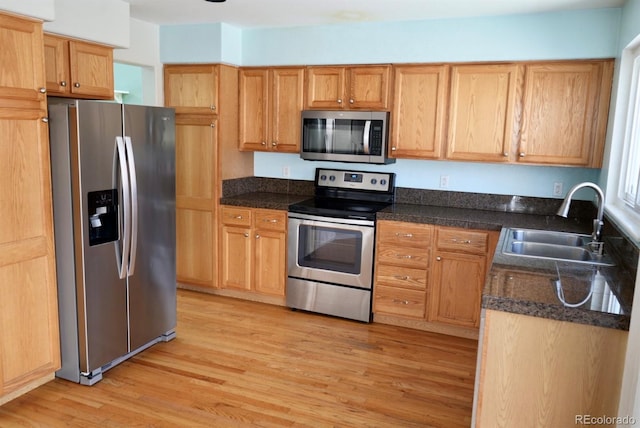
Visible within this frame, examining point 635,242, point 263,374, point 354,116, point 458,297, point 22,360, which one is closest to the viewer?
point 635,242

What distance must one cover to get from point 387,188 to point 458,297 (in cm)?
111

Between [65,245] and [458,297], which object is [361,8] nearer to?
[458,297]

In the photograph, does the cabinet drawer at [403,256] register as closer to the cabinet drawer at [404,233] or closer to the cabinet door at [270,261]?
the cabinet drawer at [404,233]

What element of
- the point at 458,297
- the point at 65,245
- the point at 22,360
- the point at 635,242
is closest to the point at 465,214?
the point at 458,297

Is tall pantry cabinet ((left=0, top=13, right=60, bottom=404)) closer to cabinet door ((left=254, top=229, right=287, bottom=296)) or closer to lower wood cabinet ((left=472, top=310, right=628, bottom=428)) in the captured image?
cabinet door ((left=254, top=229, right=287, bottom=296))

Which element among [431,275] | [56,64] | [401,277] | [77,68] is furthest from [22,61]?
[431,275]

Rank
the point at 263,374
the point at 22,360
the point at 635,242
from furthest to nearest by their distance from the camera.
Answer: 1. the point at 263,374
2. the point at 22,360
3. the point at 635,242

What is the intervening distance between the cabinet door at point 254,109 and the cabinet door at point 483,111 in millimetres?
1583

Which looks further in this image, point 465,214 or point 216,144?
point 216,144

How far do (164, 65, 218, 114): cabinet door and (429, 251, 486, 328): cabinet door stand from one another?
2.27 metres

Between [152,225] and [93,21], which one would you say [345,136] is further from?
[93,21]

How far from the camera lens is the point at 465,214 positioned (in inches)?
149

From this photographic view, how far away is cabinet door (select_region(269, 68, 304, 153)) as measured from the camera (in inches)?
165

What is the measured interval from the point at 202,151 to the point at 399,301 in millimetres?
2102
